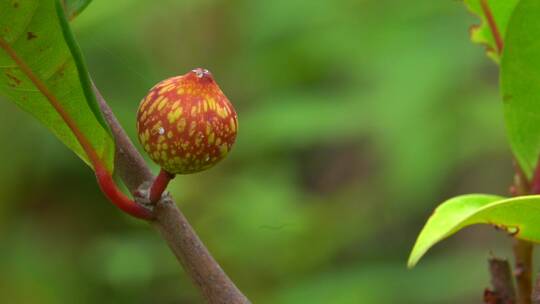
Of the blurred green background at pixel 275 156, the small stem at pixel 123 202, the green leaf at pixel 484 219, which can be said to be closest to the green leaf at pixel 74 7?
the small stem at pixel 123 202

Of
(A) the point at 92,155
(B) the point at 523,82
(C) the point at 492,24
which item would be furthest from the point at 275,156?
(A) the point at 92,155

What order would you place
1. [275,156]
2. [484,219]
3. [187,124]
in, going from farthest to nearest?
[275,156] → [484,219] → [187,124]

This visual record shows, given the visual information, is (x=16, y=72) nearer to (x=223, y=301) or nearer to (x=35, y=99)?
(x=35, y=99)

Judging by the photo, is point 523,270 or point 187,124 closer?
point 187,124

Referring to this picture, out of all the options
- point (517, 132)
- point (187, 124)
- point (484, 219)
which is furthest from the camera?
point (517, 132)

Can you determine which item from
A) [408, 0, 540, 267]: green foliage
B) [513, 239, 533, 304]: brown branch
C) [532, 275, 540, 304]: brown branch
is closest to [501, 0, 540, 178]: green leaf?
[408, 0, 540, 267]: green foliage

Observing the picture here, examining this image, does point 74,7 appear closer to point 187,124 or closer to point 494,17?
point 187,124

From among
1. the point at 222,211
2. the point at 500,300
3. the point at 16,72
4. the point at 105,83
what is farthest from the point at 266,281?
the point at 16,72
